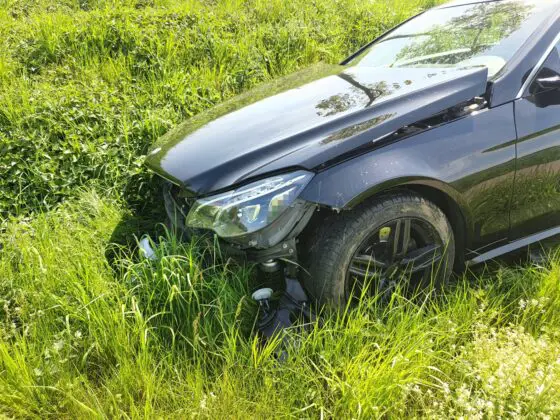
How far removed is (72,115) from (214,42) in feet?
5.47

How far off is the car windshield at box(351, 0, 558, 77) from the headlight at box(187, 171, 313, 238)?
1.13m

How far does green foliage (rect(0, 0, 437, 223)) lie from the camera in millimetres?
3084

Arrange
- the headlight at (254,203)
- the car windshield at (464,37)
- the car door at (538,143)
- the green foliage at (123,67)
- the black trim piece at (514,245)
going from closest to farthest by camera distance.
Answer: the headlight at (254,203) < the car door at (538,143) < the black trim piece at (514,245) < the car windshield at (464,37) < the green foliage at (123,67)

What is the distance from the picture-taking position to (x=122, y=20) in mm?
4410

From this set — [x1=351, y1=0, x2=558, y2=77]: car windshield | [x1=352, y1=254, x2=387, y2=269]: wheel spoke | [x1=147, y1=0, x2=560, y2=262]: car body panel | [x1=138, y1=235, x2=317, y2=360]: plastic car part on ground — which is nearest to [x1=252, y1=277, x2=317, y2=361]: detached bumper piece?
[x1=138, y1=235, x2=317, y2=360]: plastic car part on ground

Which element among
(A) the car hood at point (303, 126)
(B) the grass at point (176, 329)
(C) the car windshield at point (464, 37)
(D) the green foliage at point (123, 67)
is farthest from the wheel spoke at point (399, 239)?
(D) the green foliage at point (123, 67)

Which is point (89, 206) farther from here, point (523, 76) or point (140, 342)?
point (523, 76)

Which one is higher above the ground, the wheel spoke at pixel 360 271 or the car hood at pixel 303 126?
the car hood at pixel 303 126

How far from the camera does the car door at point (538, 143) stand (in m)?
2.04

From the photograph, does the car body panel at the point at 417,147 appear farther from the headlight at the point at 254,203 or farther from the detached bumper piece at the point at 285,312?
the detached bumper piece at the point at 285,312

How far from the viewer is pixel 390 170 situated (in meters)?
1.82

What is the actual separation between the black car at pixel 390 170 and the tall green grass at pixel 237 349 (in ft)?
0.62

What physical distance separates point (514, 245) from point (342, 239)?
39.0 inches

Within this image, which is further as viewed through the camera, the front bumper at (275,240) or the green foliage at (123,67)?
the green foliage at (123,67)
